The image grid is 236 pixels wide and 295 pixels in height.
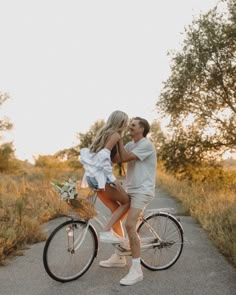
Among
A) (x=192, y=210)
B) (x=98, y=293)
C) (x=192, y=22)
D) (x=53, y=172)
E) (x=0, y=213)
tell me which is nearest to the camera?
(x=98, y=293)

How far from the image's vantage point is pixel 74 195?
6109 millimetres

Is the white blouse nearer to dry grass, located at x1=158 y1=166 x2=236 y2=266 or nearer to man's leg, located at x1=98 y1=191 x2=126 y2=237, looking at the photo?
man's leg, located at x1=98 y1=191 x2=126 y2=237

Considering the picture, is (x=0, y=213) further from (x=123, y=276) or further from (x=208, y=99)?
(x=208, y=99)

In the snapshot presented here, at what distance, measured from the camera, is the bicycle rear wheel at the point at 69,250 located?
6010 millimetres

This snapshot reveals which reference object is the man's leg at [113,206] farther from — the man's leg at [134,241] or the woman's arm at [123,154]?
the woman's arm at [123,154]

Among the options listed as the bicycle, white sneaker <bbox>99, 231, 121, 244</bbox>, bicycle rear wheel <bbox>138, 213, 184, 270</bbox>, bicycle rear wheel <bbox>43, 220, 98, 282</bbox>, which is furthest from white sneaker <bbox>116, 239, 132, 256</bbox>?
bicycle rear wheel <bbox>43, 220, 98, 282</bbox>

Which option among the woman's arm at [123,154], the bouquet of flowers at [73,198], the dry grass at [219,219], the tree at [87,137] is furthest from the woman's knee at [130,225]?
the tree at [87,137]

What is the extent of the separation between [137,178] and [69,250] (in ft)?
4.26

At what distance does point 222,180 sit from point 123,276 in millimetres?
13312

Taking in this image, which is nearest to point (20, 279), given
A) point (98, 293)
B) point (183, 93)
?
point (98, 293)

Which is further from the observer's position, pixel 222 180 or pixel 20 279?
pixel 222 180

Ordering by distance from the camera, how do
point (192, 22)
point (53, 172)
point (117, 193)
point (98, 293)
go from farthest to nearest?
point (53, 172) → point (192, 22) → point (117, 193) → point (98, 293)

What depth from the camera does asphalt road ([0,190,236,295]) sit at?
5871 mm

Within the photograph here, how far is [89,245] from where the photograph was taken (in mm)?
6457
